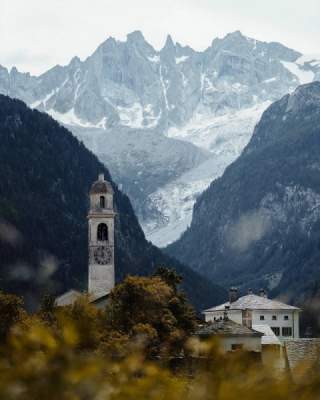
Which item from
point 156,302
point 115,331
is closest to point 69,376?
point 115,331

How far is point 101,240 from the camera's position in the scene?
15200cm

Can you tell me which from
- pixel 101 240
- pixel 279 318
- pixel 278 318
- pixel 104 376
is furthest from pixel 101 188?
pixel 104 376

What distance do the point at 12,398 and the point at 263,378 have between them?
2124mm

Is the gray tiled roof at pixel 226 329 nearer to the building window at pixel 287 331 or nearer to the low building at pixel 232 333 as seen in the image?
the low building at pixel 232 333

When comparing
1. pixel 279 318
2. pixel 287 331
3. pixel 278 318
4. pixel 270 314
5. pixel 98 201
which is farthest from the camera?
pixel 279 318

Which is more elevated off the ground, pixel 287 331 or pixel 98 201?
pixel 98 201

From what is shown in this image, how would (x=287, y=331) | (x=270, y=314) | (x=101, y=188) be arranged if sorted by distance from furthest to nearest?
(x=287, y=331)
(x=270, y=314)
(x=101, y=188)

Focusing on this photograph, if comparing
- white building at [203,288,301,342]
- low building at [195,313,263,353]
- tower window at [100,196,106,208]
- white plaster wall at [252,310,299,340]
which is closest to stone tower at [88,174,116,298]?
tower window at [100,196,106,208]

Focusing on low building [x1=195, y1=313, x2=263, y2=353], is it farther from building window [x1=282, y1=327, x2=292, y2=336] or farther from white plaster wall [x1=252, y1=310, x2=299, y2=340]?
building window [x1=282, y1=327, x2=292, y2=336]

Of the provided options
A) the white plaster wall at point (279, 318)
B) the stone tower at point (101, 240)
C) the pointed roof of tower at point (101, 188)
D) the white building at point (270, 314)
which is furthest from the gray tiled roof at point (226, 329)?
the white plaster wall at point (279, 318)

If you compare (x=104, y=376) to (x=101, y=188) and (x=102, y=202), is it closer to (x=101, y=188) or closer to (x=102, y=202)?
(x=101, y=188)

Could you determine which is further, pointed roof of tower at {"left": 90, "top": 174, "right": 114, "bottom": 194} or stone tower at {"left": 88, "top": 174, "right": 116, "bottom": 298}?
pointed roof of tower at {"left": 90, "top": 174, "right": 114, "bottom": 194}

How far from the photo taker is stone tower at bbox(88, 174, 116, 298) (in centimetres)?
14712

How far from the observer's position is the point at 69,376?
10633mm
